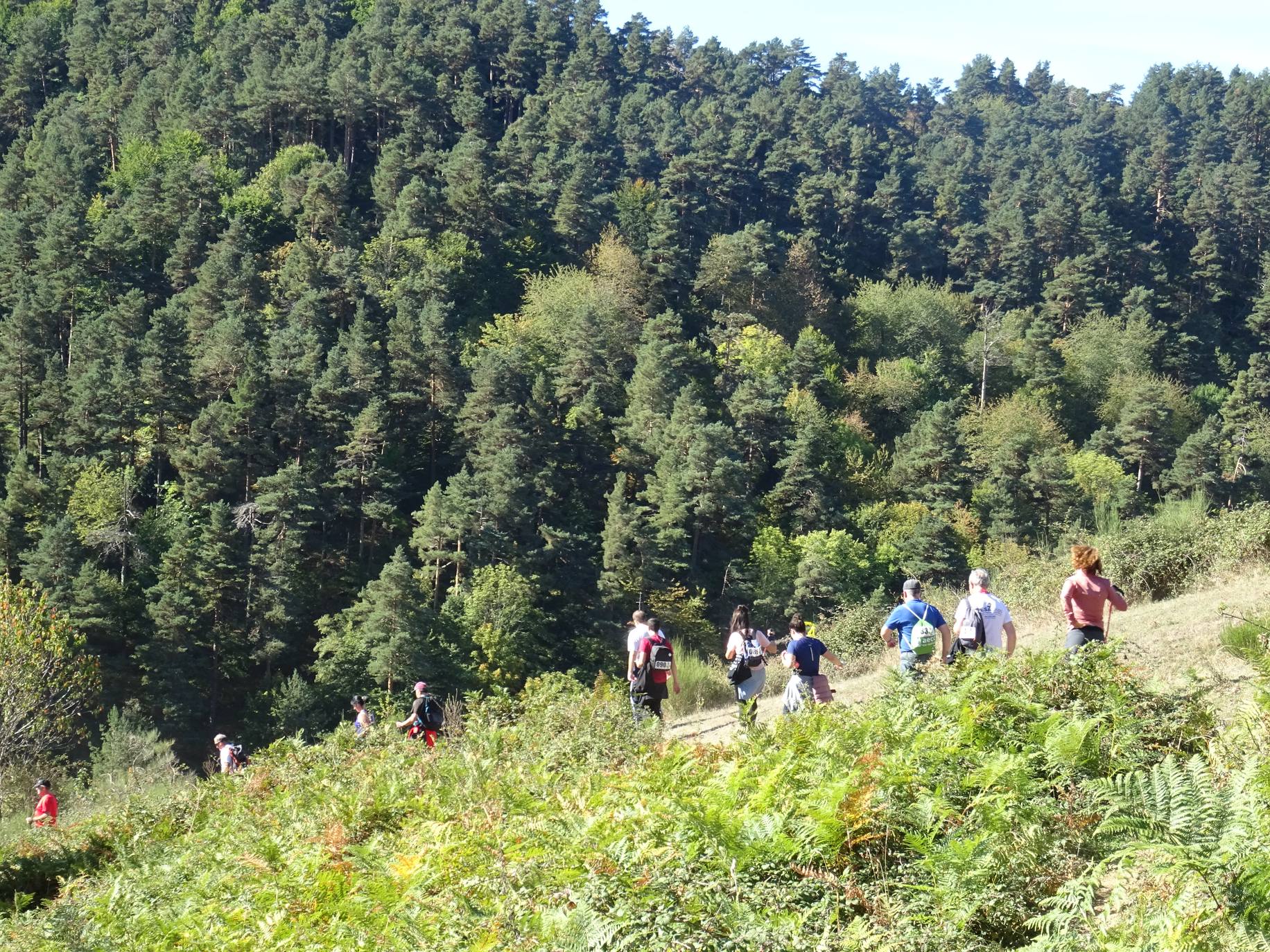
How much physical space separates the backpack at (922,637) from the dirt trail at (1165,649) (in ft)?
2.21

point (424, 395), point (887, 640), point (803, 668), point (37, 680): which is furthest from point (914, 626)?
point (424, 395)

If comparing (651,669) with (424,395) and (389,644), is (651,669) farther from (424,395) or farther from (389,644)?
(424,395)

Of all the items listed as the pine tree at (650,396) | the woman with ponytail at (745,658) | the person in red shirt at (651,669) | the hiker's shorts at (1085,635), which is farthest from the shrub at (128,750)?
the pine tree at (650,396)

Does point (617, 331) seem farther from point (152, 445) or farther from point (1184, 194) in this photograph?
point (1184, 194)

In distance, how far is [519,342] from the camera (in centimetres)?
6925

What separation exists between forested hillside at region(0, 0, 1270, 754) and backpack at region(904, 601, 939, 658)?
36.0 m

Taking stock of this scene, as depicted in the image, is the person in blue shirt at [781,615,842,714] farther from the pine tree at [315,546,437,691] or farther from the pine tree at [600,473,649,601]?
the pine tree at [600,473,649,601]

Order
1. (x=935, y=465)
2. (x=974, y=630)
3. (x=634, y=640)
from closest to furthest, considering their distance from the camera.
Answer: (x=974, y=630), (x=634, y=640), (x=935, y=465)

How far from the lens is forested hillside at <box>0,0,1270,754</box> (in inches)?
1960

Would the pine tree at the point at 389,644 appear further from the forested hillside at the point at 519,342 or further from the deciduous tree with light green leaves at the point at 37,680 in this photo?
the deciduous tree with light green leaves at the point at 37,680

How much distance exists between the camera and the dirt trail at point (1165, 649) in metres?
8.05

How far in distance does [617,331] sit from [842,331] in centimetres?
2011

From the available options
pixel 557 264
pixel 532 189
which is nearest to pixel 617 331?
pixel 557 264

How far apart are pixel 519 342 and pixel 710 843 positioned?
64865 millimetres
